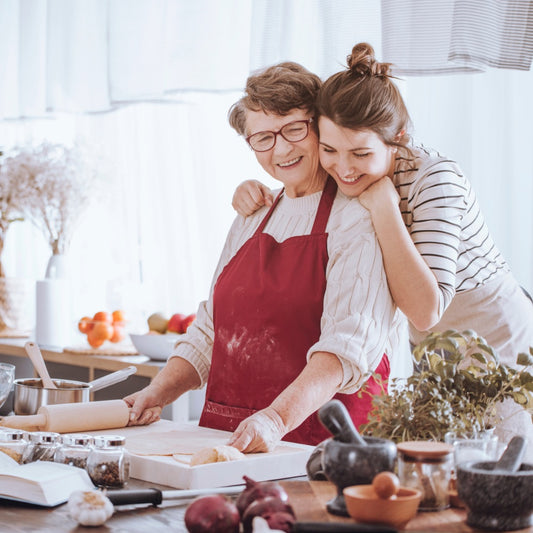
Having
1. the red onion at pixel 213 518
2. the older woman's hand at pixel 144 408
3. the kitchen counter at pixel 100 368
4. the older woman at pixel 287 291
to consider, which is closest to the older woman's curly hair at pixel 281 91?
the older woman at pixel 287 291

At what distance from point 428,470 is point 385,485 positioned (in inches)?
4.9

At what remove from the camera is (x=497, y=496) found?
96 cm

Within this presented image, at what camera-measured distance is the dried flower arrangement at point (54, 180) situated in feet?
11.5

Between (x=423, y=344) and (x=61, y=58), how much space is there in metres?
3.16

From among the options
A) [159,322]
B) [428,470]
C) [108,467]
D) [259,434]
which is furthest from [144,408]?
[159,322]

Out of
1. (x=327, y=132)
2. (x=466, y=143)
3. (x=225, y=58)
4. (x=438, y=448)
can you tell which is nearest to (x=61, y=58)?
(x=225, y=58)

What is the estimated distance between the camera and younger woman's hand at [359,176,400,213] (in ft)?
5.64

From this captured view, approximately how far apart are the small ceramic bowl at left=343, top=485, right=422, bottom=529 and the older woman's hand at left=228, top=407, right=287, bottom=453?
524 mm

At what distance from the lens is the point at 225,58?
330 cm

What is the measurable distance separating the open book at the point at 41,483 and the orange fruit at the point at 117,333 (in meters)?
2.09

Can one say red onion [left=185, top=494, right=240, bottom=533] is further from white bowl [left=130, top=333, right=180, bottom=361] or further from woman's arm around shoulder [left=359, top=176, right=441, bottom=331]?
white bowl [left=130, top=333, right=180, bottom=361]

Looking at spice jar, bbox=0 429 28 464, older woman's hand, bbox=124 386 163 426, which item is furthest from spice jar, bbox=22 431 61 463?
older woman's hand, bbox=124 386 163 426

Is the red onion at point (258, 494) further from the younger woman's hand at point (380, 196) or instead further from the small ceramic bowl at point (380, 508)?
the younger woman's hand at point (380, 196)

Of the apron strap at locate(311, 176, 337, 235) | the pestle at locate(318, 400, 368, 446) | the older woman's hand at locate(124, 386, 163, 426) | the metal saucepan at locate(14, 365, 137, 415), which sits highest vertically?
the apron strap at locate(311, 176, 337, 235)
